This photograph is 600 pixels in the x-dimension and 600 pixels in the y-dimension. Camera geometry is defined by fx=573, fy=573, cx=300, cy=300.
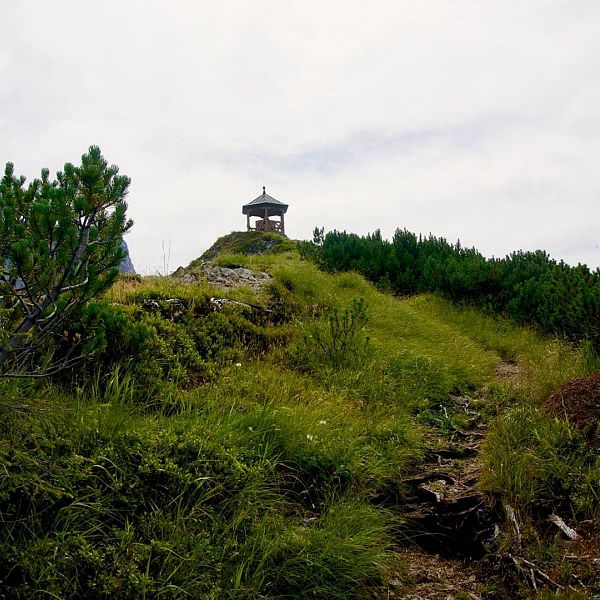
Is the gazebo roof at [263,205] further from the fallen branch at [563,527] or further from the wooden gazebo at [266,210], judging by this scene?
the fallen branch at [563,527]

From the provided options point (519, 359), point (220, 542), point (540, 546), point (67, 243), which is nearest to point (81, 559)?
point (220, 542)

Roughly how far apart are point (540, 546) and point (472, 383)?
4151 millimetres

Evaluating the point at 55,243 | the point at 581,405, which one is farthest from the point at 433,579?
the point at 55,243

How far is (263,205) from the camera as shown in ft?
137

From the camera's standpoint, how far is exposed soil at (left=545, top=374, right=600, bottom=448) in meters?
5.08

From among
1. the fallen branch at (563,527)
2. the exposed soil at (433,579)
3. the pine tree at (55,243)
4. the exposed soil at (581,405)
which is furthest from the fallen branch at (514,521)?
the pine tree at (55,243)

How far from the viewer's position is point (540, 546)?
3912 millimetres

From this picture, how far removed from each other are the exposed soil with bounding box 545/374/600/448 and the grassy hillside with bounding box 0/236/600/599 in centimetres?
15

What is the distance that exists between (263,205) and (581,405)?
37585mm

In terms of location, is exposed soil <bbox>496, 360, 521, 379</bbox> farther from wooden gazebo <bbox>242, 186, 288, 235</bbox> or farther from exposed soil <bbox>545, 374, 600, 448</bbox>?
wooden gazebo <bbox>242, 186, 288, 235</bbox>

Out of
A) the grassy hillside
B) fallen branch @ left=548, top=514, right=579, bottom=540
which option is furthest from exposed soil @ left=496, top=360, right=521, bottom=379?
fallen branch @ left=548, top=514, right=579, bottom=540

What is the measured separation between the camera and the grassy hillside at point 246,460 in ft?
11.5

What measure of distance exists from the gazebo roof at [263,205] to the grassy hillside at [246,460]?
34321 millimetres

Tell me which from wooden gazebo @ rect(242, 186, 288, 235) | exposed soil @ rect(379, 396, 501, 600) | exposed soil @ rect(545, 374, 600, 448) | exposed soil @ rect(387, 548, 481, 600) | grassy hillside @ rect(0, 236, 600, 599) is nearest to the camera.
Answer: grassy hillside @ rect(0, 236, 600, 599)
